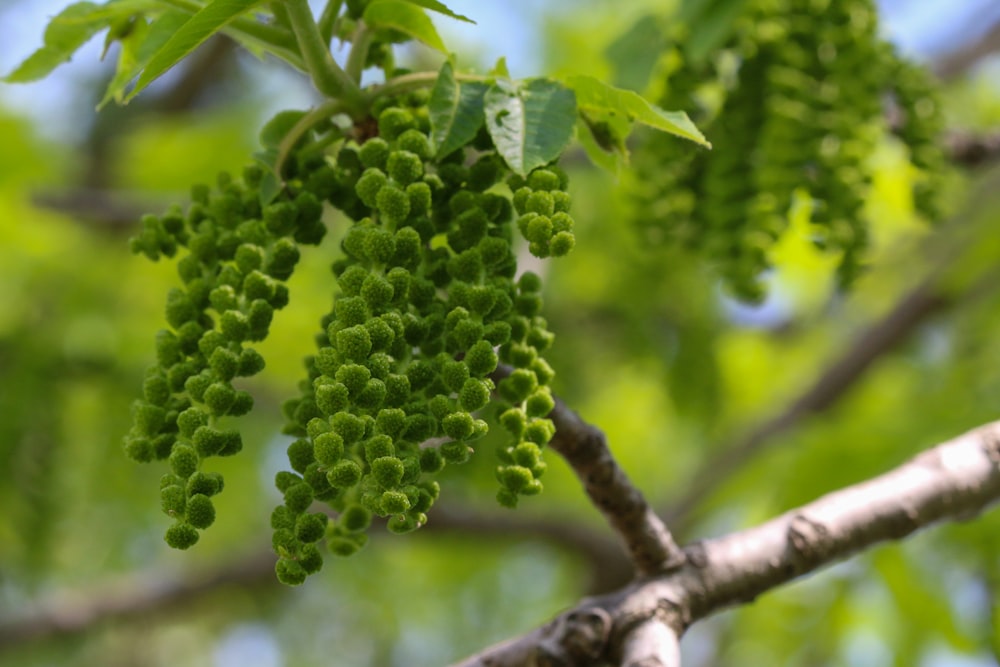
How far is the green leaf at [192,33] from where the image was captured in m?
1.39

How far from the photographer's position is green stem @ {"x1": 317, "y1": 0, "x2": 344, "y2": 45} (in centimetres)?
165

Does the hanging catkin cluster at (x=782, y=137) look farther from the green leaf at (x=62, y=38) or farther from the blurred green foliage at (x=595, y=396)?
the green leaf at (x=62, y=38)

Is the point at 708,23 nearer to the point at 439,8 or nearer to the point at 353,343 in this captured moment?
the point at 439,8

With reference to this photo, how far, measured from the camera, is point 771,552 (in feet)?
6.10

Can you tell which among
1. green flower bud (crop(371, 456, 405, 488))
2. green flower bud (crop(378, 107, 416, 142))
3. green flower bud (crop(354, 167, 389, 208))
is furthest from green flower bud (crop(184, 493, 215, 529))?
green flower bud (crop(378, 107, 416, 142))

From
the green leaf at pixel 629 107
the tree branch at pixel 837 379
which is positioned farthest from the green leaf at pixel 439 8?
the tree branch at pixel 837 379

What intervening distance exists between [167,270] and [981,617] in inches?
157

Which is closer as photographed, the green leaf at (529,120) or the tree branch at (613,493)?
the green leaf at (529,120)

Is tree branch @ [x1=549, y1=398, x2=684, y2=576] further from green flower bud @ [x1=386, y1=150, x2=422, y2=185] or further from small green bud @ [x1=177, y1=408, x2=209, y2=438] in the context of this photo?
small green bud @ [x1=177, y1=408, x2=209, y2=438]

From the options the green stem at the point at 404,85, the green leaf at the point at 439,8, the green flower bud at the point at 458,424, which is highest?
the green leaf at the point at 439,8

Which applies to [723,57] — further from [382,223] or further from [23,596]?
[23,596]

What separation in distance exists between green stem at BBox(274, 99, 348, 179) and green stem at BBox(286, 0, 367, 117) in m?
0.01

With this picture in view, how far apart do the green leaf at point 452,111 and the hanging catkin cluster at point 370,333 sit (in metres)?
0.02

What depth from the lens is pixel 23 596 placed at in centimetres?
510
